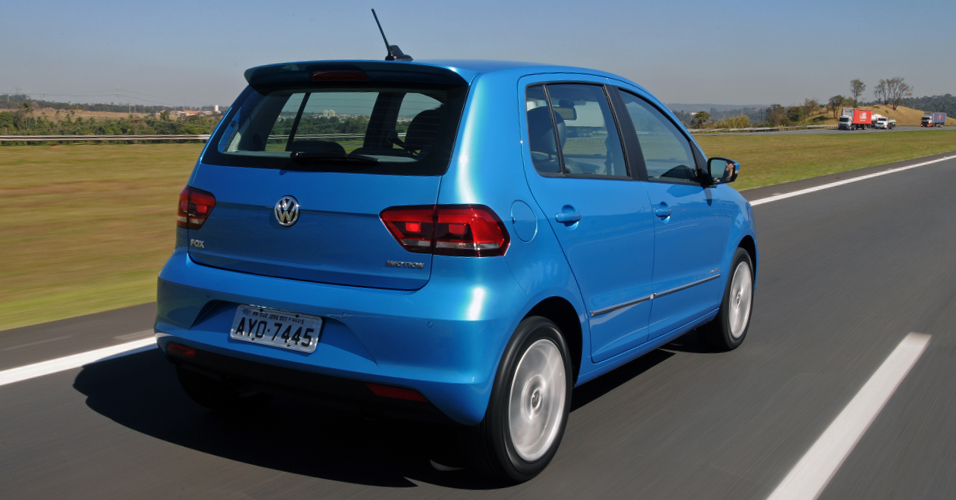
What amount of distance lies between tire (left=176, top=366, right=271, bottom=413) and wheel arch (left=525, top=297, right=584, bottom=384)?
149 cm

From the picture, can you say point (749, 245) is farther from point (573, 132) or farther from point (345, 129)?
point (345, 129)

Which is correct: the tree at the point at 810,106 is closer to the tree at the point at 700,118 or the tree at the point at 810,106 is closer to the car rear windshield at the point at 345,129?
the tree at the point at 700,118

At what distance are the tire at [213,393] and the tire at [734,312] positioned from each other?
3.03m

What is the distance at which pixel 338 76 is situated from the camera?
3711 mm

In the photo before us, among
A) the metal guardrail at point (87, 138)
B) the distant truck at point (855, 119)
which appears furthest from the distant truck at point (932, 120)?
the metal guardrail at point (87, 138)

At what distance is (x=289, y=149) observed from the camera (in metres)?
3.65

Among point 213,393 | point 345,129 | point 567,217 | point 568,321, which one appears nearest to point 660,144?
point 567,217

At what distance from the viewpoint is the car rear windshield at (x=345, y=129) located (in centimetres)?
342

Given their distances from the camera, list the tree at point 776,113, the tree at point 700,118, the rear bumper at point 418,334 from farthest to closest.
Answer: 1. the tree at point 776,113
2. the tree at point 700,118
3. the rear bumper at point 418,334

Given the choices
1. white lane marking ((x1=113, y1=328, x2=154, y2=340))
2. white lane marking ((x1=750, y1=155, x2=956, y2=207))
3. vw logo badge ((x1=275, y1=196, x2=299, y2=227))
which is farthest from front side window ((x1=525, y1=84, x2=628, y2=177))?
white lane marking ((x1=750, y1=155, x2=956, y2=207))

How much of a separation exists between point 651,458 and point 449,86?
1874 mm

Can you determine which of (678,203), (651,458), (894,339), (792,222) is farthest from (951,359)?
(792,222)

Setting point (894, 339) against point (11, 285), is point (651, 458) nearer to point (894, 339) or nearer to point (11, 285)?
point (894, 339)

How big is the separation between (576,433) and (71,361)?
10.0ft
